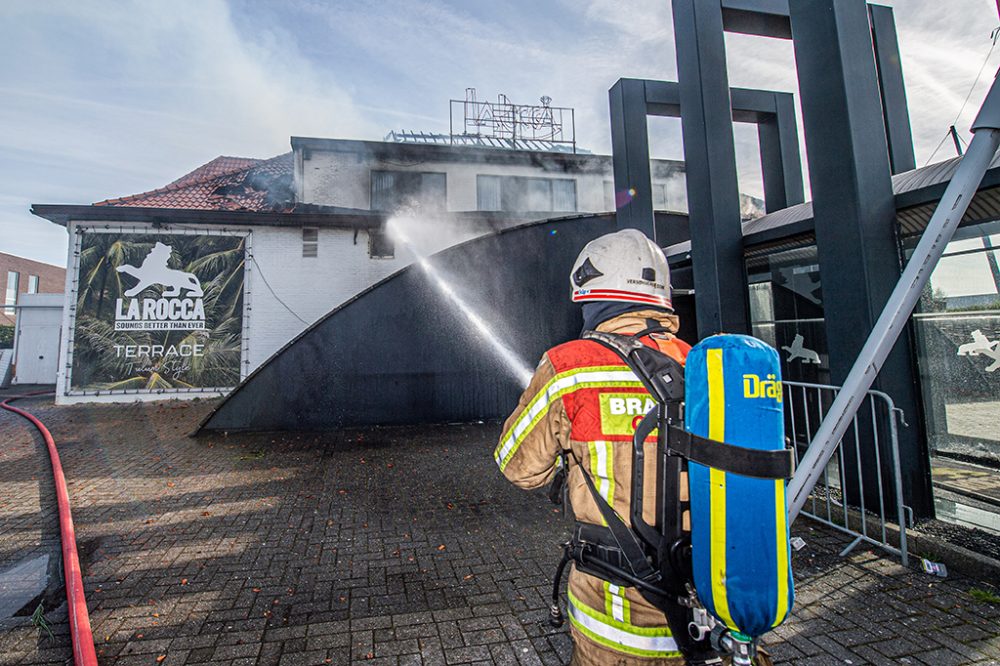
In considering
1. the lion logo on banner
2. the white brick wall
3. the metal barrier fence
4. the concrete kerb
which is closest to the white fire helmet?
the metal barrier fence

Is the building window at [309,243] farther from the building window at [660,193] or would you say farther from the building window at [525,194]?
the building window at [660,193]

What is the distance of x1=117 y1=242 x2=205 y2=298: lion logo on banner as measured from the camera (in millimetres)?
13016

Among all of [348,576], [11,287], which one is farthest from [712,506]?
[11,287]

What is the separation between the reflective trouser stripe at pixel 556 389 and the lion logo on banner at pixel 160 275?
562 inches

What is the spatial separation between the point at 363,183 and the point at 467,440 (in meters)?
12.5

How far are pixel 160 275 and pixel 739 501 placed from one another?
1572 cm

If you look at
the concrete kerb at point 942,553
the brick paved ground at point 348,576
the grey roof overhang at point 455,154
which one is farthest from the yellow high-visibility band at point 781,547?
the grey roof overhang at point 455,154

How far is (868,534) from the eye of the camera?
429 centimetres

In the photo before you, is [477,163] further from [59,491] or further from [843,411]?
[843,411]

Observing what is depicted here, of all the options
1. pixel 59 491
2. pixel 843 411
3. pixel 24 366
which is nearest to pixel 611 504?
pixel 843 411

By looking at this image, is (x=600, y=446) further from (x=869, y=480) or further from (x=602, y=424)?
(x=869, y=480)

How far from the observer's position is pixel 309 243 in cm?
1387

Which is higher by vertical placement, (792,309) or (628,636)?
(792,309)

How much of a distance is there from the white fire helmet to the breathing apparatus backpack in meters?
0.27
